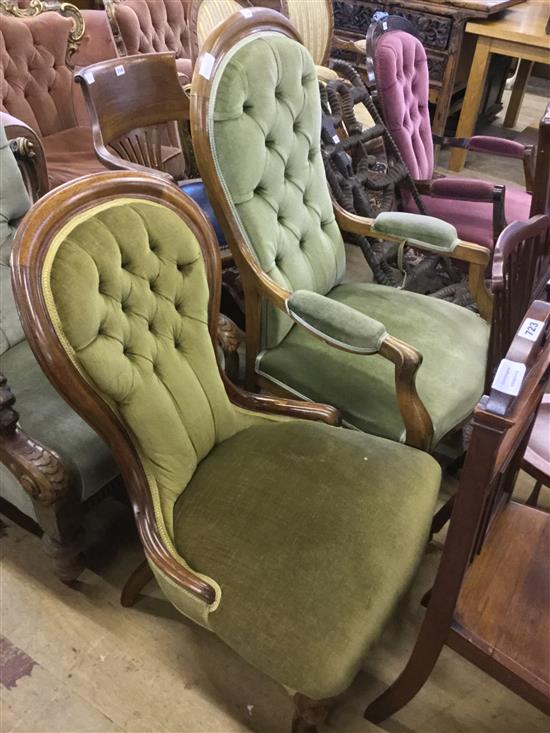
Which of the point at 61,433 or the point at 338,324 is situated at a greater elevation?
the point at 338,324

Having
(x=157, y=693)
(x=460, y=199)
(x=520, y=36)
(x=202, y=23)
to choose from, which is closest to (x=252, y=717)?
(x=157, y=693)

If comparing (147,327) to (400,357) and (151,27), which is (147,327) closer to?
(400,357)

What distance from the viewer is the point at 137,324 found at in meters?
1.05

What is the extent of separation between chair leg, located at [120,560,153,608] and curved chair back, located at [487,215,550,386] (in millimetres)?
867

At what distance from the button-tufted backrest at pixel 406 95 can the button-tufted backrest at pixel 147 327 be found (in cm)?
134

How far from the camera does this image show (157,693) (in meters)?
1.22

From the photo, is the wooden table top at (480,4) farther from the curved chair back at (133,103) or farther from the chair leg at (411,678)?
the chair leg at (411,678)

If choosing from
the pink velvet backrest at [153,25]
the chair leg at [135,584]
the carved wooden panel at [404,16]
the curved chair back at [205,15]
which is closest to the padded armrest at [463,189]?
the curved chair back at [205,15]

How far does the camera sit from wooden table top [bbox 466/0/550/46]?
10.5 ft

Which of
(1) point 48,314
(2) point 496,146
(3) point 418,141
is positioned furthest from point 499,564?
(2) point 496,146

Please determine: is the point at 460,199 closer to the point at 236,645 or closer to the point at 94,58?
the point at 236,645

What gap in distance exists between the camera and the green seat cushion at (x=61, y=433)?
1.21 meters

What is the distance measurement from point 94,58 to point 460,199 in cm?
194

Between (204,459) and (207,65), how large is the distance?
78 centimetres
